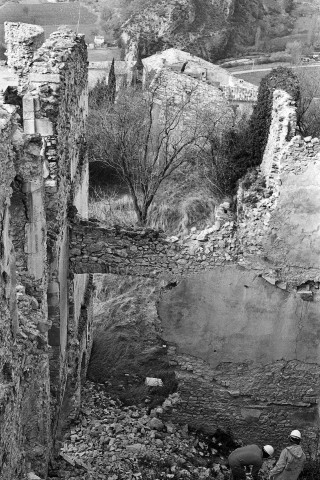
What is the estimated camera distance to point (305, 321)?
1008cm

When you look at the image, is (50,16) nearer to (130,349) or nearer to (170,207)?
(170,207)

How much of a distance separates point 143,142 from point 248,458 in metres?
11.2

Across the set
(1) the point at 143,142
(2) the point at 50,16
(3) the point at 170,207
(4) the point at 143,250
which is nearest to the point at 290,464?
(4) the point at 143,250

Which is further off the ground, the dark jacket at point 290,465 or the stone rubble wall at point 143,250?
the stone rubble wall at point 143,250

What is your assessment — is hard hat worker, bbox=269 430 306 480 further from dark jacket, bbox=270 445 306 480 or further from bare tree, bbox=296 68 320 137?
bare tree, bbox=296 68 320 137

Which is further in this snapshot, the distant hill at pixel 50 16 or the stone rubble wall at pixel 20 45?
the distant hill at pixel 50 16

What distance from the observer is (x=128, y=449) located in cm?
972

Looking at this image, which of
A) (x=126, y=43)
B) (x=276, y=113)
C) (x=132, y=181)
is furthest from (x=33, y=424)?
(x=126, y=43)

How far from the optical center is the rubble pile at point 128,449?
30.1 feet

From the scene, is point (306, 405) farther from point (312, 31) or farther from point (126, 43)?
point (312, 31)

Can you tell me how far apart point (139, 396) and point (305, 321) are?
3.05 m

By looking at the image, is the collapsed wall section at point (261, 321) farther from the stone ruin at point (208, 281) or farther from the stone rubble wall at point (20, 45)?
the stone rubble wall at point (20, 45)

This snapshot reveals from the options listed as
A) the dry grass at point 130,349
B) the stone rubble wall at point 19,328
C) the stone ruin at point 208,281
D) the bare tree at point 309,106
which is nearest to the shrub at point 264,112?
the bare tree at point 309,106

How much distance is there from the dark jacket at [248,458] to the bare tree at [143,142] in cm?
961
